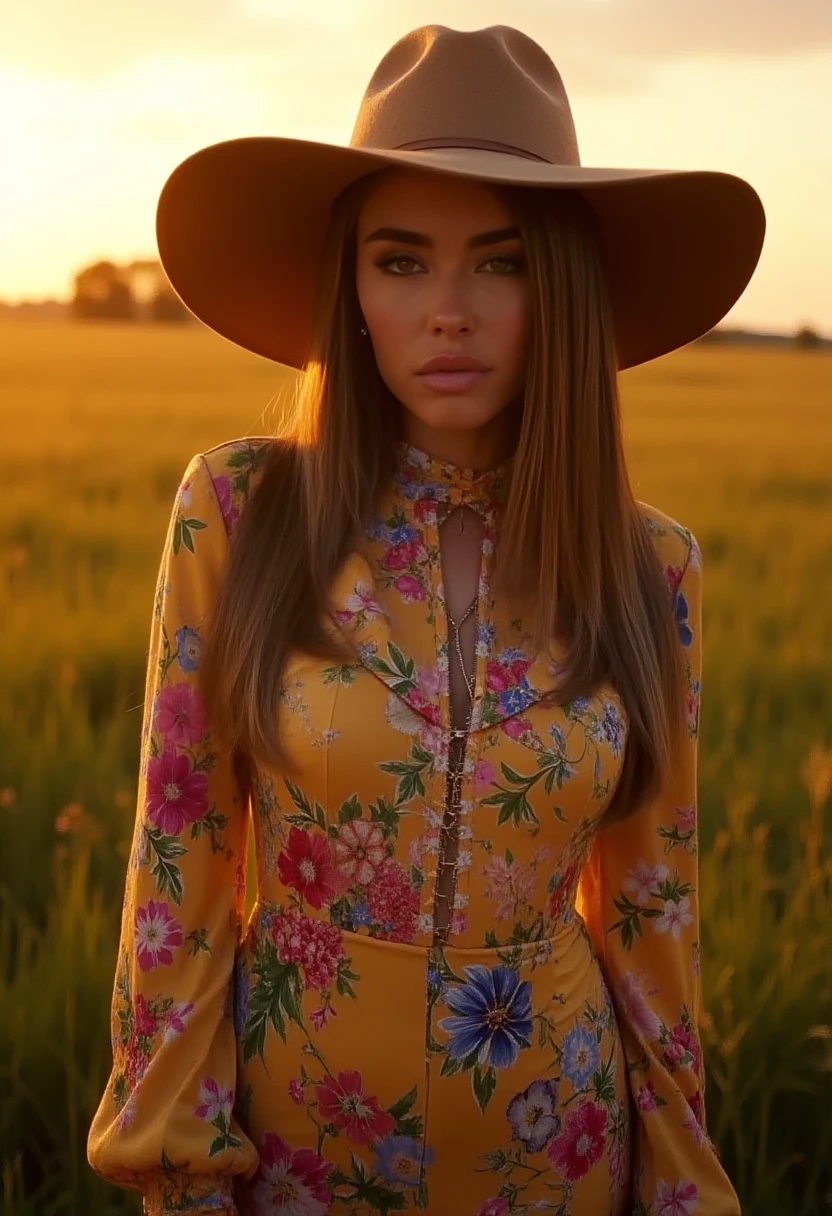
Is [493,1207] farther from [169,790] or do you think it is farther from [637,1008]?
[169,790]

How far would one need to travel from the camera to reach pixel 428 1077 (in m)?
1.25

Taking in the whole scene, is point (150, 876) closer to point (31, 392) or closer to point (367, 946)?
point (367, 946)

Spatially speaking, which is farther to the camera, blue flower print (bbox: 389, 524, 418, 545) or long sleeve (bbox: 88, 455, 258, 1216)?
blue flower print (bbox: 389, 524, 418, 545)

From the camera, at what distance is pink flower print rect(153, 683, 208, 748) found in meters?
1.27

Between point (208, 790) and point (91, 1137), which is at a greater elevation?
point (208, 790)

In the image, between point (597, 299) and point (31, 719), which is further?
point (31, 719)

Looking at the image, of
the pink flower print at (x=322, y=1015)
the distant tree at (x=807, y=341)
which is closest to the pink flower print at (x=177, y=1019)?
the pink flower print at (x=322, y=1015)

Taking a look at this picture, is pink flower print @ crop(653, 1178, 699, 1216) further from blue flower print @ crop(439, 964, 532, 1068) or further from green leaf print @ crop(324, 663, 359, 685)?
green leaf print @ crop(324, 663, 359, 685)

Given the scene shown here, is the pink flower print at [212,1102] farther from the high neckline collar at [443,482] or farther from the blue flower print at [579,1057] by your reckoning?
the high neckline collar at [443,482]

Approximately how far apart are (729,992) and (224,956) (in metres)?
1.00

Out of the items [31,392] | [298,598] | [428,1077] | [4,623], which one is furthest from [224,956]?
[31,392]

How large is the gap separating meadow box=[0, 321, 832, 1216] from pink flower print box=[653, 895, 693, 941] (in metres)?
0.40

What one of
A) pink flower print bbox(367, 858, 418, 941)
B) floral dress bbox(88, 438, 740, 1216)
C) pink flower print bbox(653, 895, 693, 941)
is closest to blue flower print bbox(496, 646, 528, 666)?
floral dress bbox(88, 438, 740, 1216)

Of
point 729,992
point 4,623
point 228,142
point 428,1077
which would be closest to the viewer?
point 428,1077
